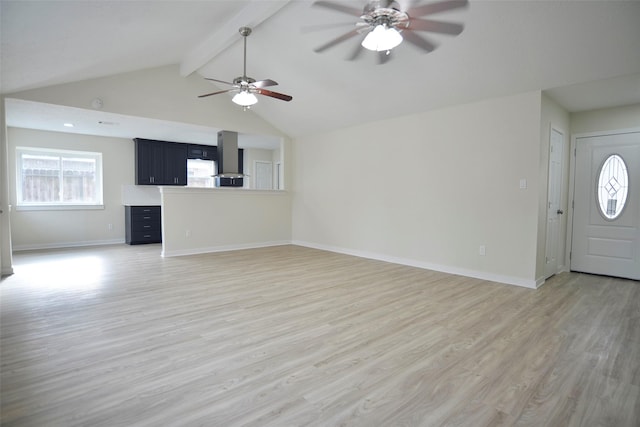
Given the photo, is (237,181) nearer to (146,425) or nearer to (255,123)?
(255,123)

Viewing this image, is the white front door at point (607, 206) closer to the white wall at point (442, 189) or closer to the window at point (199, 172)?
the white wall at point (442, 189)

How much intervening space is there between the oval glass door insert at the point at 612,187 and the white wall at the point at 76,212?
9.09 meters

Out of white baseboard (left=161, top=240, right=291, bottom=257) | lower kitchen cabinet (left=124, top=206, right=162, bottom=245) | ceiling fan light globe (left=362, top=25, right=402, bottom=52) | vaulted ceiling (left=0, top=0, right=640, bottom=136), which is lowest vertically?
white baseboard (left=161, top=240, right=291, bottom=257)

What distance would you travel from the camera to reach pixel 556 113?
14.0ft

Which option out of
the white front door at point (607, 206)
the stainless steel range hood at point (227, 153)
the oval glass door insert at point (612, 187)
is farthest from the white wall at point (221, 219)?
the oval glass door insert at point (612, 187)

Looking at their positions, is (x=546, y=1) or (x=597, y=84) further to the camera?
(x=597, y=84)

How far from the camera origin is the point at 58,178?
6945 mm

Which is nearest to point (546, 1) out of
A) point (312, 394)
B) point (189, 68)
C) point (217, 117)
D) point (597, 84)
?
point (597, 84)

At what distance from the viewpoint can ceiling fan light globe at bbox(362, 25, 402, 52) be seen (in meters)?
2.44

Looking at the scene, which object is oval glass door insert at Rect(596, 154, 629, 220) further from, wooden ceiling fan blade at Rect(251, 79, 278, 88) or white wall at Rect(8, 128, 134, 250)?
white wall at Rect(8, 128, 134, 250)

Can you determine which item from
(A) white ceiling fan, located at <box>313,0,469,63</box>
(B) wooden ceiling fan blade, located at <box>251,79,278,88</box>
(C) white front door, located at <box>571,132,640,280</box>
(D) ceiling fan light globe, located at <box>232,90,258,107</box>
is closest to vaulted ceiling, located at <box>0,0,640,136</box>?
(A) white ceiling fan, located at <box>313,0,469,63</box>

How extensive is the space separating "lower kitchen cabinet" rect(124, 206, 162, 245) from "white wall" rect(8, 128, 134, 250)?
42cm

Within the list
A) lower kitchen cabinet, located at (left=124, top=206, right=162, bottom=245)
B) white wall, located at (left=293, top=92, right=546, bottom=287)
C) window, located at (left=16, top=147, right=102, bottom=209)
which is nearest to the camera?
white wall, located at (left=293, top=92, right=546, bottom=287)

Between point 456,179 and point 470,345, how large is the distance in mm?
2796
